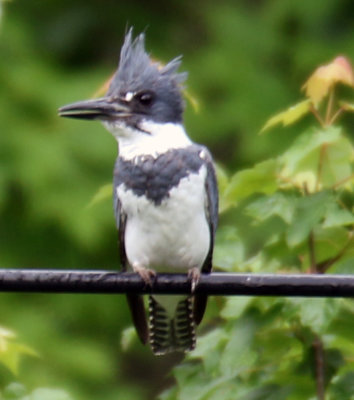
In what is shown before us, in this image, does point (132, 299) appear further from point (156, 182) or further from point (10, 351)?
point (10, 351)

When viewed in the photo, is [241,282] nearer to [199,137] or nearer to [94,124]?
[94,124]

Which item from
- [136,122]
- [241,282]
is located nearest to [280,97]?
[136,122]

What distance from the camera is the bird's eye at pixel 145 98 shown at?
12.6 feet

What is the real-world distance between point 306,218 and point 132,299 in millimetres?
790

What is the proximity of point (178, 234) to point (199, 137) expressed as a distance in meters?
3.30

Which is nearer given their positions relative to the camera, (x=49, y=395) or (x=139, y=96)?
(x=49, y=395)

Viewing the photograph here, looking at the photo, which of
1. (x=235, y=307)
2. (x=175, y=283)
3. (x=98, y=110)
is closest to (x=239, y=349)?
(x=235, y=307)

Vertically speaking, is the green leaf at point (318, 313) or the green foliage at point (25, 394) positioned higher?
the green leaf at point (318, 313)

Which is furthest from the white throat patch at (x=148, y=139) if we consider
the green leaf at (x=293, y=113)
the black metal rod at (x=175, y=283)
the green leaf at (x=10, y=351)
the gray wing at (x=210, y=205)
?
the black metal rod at (x=175, y=283)

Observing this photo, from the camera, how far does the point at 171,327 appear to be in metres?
3.95

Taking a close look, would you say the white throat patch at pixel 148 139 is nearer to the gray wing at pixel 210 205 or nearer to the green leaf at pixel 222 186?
the gray wing at pixel 210 205

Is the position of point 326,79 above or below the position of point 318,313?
above

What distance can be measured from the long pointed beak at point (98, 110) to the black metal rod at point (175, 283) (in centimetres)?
83

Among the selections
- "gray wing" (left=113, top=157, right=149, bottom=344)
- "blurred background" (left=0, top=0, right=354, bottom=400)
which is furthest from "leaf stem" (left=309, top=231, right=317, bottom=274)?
"blurred background" (left=0, top=0, right=354, bottom=400)
